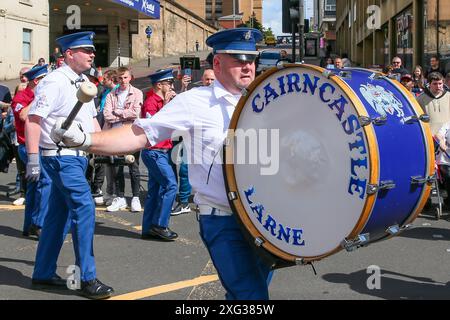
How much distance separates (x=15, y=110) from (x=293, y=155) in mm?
5923

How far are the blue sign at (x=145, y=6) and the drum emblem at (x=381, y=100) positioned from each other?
117ft

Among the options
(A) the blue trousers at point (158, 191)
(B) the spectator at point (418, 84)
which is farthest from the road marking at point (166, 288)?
(B) the spectator at point (418, 84)

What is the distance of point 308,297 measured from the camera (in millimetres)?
4859

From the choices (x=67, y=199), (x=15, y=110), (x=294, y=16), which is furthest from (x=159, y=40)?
(x=67, y=199)

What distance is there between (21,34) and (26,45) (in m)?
0.96

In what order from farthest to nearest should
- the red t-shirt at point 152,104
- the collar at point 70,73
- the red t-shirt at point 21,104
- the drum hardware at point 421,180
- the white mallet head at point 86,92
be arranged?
the red t-shirt at point 21,104
the red t-shirt at point 152,104
the collar at point 70,73
the drum hardware at point 421,180
the white mallet head at point 86,92

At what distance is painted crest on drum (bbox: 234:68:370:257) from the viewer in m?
2.73

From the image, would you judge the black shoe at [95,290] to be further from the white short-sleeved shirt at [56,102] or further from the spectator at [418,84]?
the spectator at [418,84]

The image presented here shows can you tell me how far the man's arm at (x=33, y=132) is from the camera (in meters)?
4.93

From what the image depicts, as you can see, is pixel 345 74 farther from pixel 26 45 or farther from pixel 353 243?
pixel 26 45

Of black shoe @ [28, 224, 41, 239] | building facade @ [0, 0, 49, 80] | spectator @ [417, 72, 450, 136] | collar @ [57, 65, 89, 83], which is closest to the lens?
collar @ [57, 65, 89, 83]

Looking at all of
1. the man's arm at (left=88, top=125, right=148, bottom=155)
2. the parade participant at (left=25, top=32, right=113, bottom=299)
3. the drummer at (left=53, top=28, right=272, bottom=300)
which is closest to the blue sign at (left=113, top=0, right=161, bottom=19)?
the parade participant at (left=25, top=32, right=113, bottom=299)

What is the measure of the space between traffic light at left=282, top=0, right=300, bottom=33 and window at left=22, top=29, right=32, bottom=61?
21599mm

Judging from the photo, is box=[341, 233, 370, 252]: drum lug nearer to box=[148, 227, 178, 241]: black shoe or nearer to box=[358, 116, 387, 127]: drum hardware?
box=[358, 116, 387, 127]: drum hardware
